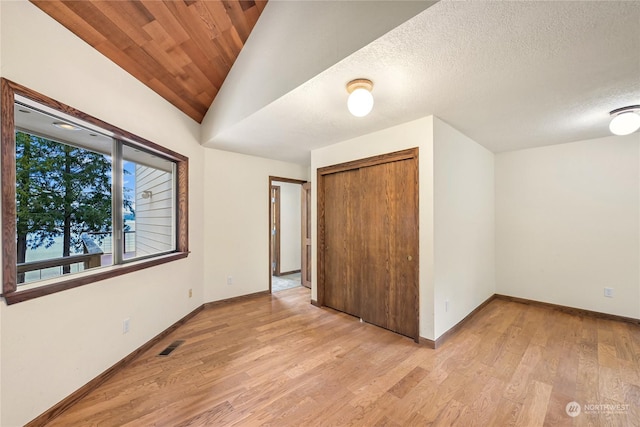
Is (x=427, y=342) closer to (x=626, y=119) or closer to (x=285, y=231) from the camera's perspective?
(x=626, y=119)

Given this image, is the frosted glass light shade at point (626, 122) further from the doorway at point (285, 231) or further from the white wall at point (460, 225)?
the doorway at point (285, 231)

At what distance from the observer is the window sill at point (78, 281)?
57.2 inches

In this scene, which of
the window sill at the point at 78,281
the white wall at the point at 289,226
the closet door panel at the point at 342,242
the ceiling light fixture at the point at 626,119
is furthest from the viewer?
the white wall at the point at 289,226

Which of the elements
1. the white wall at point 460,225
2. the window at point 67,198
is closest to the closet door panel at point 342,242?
the white wall at point 460,225

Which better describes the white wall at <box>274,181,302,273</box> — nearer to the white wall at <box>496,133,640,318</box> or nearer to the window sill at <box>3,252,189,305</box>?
the window sill at <box>3,252,189,305</box>

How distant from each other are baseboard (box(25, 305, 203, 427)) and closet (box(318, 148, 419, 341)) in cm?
208

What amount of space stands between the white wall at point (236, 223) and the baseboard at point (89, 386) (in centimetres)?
111

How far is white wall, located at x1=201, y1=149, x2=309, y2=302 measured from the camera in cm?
366

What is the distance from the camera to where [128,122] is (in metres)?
2.29

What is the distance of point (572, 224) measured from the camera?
3.42 m

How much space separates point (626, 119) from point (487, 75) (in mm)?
1741

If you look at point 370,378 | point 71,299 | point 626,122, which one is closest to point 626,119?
point 626,122

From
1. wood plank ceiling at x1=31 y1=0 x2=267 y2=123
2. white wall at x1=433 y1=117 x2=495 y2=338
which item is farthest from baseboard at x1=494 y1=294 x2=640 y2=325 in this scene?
wood plank ceiling at x1=31 y1=0 x2=267 y2=123

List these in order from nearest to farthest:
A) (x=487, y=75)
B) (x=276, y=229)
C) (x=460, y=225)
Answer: (x=487, y=75), (x=460, y=225), (x=276, y=229)
